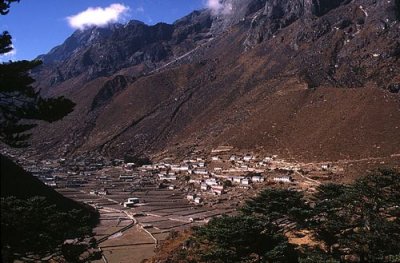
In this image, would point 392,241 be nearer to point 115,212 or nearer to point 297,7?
point 115,212

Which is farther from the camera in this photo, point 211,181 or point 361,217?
point 211,181

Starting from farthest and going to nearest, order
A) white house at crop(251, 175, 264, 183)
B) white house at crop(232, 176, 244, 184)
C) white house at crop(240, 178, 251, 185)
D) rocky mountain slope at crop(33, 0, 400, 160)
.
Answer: rocky mountain slope at crop(33, 0, 400, 160), white house at crop(232, 176, 244, 184), white house at crop(251, 175, 264, 183), white house at crop(240, 178, 251, 185)

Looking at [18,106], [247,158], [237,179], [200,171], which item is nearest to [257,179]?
[237,179]

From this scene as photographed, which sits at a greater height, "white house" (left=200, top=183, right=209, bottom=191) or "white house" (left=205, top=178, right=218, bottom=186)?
"white house" (left=205, top=178, right=218, bottom=186)

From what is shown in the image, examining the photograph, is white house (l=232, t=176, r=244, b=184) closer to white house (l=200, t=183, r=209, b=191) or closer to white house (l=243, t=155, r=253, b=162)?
white house (l=200, t=183, r=209, b=191)

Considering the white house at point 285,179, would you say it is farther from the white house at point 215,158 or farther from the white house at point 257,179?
the white house at point 215,158

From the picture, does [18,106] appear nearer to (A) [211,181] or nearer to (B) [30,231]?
(B) [30,231]

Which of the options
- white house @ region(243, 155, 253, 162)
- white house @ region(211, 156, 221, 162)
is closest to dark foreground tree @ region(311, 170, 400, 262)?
white house @ region(243, 155, 253, 162)
